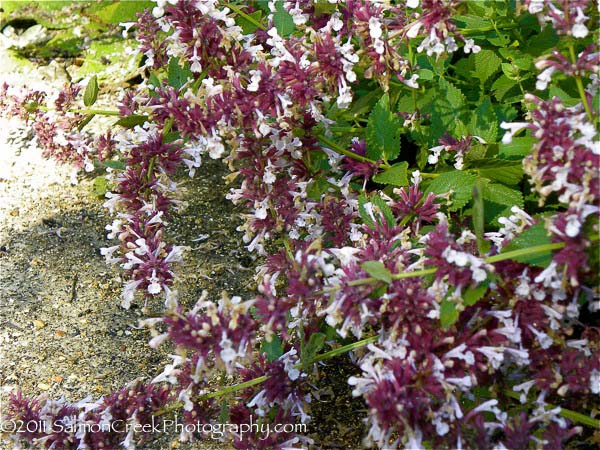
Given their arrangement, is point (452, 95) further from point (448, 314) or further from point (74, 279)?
point (74, 279)

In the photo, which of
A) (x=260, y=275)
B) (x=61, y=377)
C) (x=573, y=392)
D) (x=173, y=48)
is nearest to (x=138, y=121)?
(x=173, y=48)

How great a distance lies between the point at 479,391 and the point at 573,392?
7.8 inches

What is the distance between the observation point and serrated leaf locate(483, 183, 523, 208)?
Answer: 5.84 ft

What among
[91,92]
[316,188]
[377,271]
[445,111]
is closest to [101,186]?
[91,92]

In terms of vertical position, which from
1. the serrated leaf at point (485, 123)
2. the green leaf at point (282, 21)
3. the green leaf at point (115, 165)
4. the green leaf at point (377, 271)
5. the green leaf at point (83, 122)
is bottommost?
the green leaf at point (83, 122)

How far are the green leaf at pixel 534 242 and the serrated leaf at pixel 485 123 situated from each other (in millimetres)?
458

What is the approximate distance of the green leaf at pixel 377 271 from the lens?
142 cm

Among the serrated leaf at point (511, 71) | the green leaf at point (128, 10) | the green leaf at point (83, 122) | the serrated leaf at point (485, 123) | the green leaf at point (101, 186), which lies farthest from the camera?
the green leaf at point (128, 10)

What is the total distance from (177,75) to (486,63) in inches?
33.8

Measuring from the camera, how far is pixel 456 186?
184 cm

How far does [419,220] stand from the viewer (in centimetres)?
185

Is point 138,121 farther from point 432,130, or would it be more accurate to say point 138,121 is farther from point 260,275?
point 432,130

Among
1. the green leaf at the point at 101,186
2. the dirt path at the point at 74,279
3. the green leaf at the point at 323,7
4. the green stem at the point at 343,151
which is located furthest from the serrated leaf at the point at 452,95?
the green leaf at the point at 101,186

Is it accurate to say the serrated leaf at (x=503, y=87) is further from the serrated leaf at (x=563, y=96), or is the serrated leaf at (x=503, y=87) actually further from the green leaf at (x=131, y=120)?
the green leaf at (x=131, y=120)
